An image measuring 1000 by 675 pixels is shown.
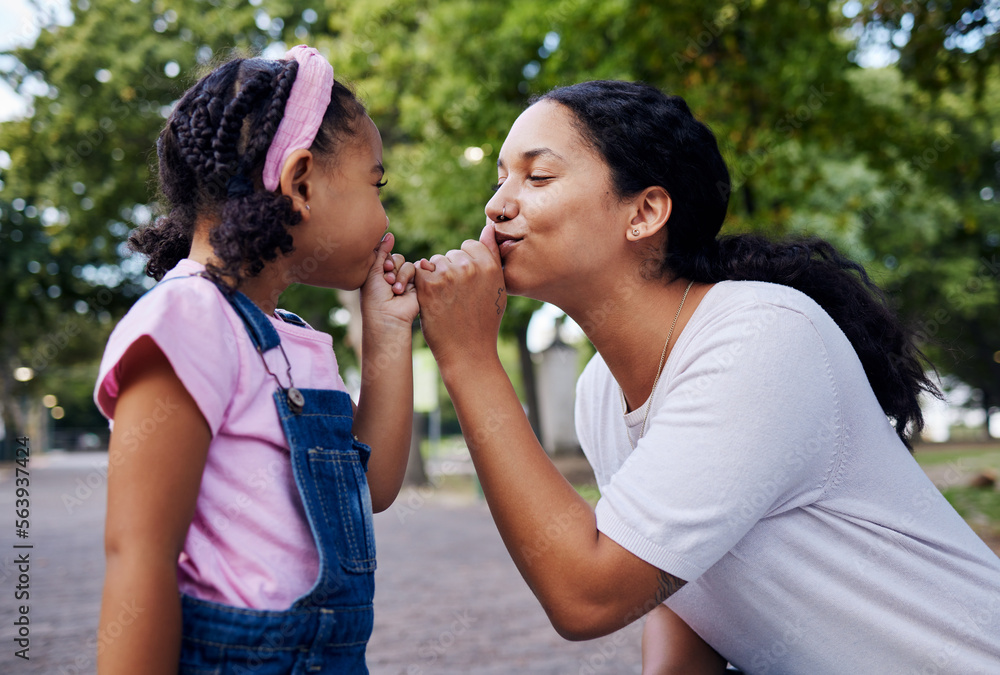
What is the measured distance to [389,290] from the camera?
1926mm

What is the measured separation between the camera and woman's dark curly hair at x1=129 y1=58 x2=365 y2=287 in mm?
1565

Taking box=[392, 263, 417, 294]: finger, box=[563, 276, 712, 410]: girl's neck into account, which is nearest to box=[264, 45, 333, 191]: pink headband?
box=[392, 263, 417, 294]: finger

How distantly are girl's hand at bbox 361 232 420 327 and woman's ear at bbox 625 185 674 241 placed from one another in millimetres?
637

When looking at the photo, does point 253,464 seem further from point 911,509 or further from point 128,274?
point 128,274

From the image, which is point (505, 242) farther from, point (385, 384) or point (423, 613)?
point (423, 613)

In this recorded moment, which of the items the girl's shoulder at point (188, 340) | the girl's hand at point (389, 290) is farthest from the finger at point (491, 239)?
the girl's shoulder at point (188, 340)

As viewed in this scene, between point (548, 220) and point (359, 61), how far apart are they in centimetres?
1212

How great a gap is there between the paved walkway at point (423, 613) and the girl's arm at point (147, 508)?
344 centimetres

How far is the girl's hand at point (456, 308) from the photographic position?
1.95 m

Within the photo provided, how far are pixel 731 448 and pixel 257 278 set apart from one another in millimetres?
1055

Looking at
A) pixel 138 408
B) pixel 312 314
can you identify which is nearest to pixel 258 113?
pixel 138 408

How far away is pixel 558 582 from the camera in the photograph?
1652 millimetres

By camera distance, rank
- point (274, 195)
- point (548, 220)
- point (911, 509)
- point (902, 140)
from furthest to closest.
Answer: point (902, 140) < point (548, 220) < point (911, 509) < point (274, 195)

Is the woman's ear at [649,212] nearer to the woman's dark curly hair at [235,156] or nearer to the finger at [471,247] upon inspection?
the finger at [471,247]
